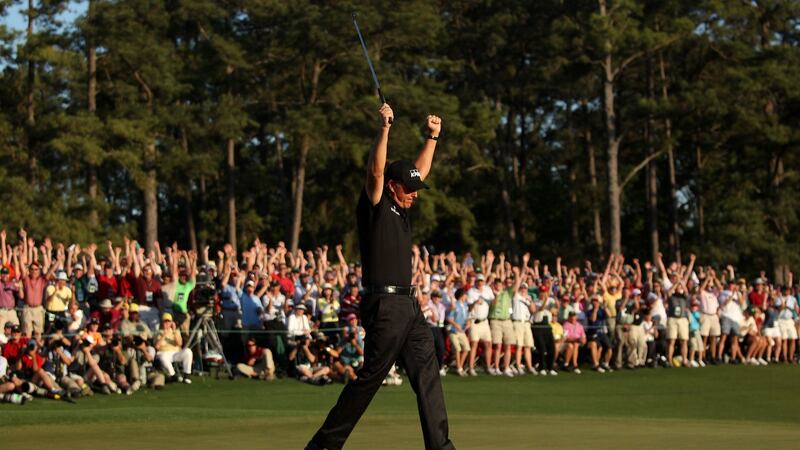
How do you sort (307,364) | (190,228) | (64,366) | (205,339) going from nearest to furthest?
(64,366) < (205,339) < (307,364) < (190,228)

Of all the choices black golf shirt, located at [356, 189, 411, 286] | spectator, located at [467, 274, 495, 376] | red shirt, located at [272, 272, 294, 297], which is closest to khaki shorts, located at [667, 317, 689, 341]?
spectator, located at [467, 274, 495, 376]

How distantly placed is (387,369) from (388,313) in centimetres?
41

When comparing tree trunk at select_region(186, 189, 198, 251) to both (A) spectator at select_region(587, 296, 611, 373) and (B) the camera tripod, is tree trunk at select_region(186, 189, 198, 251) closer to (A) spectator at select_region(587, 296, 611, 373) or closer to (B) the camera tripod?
(A) spectator at select_region(587, 296, 611, 373)

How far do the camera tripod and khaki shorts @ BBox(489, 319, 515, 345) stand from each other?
539 centimetres

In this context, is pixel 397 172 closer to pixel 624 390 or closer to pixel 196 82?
pixel 624 390

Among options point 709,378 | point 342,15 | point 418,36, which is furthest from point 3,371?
point 418,36

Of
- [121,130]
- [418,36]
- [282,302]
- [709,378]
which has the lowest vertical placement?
[709,378]

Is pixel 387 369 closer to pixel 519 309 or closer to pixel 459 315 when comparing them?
pixel 459 315

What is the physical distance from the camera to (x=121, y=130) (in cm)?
4200

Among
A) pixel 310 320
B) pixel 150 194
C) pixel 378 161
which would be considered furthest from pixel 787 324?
pixel 378 161

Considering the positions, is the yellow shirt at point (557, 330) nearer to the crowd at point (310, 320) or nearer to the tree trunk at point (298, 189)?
the crowd at point (310, 320)

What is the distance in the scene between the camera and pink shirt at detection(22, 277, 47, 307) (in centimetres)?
2047

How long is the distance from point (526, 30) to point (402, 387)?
107 feet

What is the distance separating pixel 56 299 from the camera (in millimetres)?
20891
